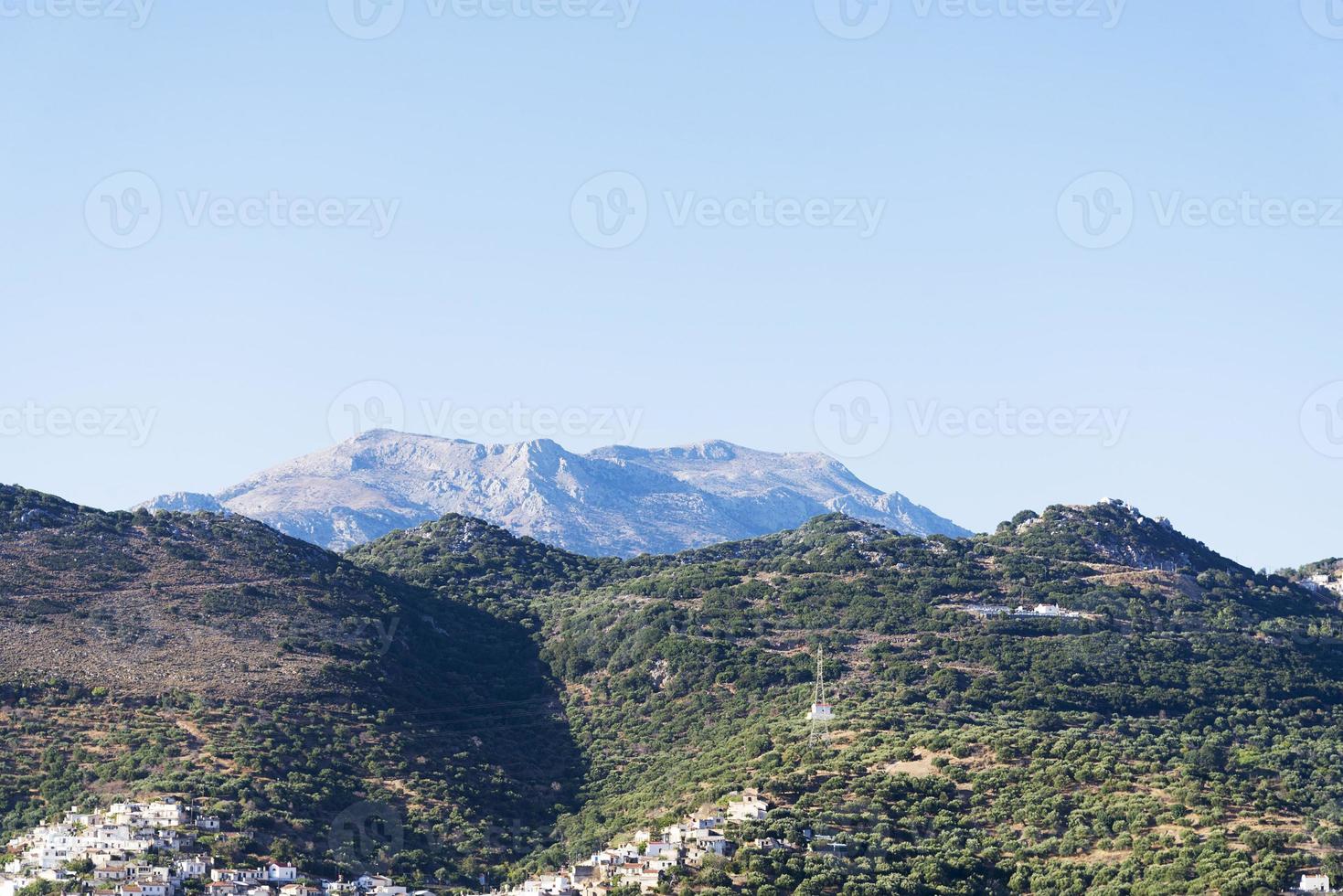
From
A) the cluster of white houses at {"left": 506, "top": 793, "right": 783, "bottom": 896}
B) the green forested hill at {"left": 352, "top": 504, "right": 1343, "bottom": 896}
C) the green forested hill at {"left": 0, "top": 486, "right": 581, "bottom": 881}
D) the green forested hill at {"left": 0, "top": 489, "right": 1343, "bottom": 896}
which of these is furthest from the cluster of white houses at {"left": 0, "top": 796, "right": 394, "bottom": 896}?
the green forested hill at {"left": 352, "top": 504, "right": 1343, "bottom": 896}

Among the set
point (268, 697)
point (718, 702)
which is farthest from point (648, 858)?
point (718, 702)

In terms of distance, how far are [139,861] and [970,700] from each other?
57750 mm

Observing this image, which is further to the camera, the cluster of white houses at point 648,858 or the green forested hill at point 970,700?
the green forested hill at point 970,700

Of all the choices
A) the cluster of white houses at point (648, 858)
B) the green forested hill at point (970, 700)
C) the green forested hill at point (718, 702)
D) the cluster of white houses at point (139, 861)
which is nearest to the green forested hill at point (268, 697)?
the green forested hill at point (718, 702)

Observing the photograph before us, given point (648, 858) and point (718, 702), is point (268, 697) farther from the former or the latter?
point (648, 858)

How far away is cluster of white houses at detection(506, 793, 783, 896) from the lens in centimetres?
9806

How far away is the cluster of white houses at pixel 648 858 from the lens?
98.1 meters

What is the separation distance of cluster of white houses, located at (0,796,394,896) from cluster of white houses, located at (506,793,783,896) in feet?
27.0

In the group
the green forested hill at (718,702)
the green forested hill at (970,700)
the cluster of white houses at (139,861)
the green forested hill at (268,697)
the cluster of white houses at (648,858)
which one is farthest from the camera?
the green forested hill at (268,697)

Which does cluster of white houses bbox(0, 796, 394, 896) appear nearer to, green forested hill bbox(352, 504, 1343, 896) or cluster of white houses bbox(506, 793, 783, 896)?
cluster of white houses bbox(506, 793, 783, 896)

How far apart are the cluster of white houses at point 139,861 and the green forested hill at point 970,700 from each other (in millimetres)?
18249

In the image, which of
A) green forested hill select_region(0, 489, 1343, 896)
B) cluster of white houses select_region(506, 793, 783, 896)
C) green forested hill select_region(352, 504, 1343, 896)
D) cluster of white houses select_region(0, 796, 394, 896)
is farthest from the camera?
green forested hill select_region(0, 489, 1343, 896)

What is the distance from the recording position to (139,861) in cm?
9825

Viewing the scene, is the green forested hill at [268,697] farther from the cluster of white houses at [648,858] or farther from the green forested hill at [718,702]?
the cluster of white houses at [648,858]
